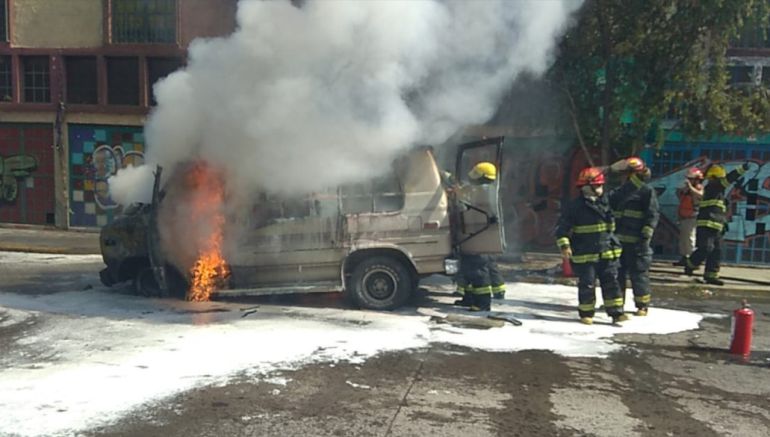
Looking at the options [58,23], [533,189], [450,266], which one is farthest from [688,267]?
[58,23]

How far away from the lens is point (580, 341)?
6.78 meters

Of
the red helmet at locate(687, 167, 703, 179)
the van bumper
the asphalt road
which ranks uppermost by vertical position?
the red helmet at locate(687, 167, 703, 179)

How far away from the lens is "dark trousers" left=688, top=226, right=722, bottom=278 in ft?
33.6

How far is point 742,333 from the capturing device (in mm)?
6445

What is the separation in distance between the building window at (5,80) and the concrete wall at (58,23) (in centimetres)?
64

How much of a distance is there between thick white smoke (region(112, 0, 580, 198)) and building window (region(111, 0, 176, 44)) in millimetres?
7680

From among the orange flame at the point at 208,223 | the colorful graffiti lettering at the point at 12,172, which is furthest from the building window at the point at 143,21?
the orange flame at the point at 208,223

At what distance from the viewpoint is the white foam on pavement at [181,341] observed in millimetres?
5039

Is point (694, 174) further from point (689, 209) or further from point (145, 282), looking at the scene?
point (145, 282)

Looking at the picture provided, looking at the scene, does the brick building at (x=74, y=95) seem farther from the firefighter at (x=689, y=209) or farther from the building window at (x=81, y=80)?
the firefighter at (x=689, y=209)

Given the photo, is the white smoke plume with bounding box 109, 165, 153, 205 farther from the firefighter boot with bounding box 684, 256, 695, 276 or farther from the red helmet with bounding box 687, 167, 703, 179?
the red helmet with bounding box 687, 167, 703, 179

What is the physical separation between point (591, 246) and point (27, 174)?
13.6m

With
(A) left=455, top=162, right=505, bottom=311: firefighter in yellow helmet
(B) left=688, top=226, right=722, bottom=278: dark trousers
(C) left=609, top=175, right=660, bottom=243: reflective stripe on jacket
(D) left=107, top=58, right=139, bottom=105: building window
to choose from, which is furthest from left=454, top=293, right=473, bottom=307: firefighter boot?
(D) left=107, top=58, right=139, bottom=105: building window

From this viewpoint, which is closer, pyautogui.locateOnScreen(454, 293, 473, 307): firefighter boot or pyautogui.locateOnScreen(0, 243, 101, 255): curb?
pyautogui.locateOnScreen(454, 293, 473, 307): firefighter boot
